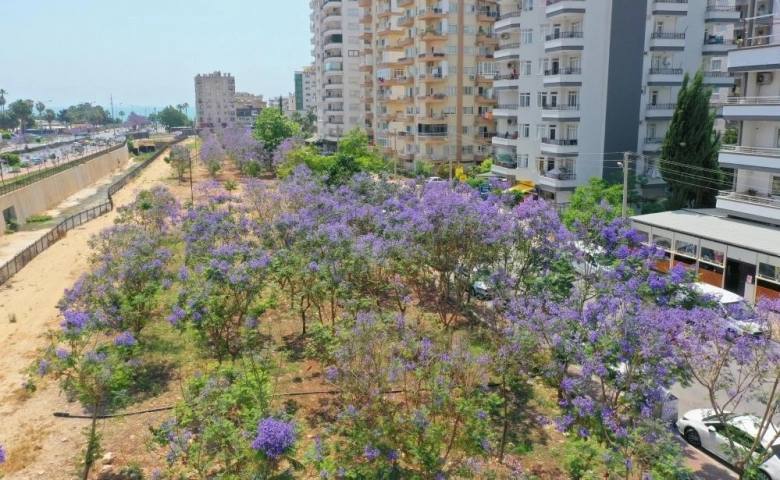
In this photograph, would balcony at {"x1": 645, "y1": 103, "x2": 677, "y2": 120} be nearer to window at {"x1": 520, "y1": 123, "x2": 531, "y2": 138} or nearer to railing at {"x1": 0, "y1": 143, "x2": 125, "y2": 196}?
window at {"x1": 520, "y1": 123, "x2": 531, "y2": 138}

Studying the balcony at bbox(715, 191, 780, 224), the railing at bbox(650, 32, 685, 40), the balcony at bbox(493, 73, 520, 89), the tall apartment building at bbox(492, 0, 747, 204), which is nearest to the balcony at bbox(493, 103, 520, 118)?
the balcony at bbox(493, 73, 520, 89)

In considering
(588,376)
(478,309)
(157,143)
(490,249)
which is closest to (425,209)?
(490,249)

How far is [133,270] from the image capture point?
18.6m

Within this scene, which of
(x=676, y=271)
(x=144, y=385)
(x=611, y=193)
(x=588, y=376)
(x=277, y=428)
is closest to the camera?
(x=277, y=428)

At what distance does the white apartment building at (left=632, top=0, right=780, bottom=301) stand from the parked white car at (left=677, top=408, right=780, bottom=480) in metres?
11.2

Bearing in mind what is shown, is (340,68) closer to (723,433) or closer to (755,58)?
(755,58)

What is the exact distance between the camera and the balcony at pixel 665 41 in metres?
37.6

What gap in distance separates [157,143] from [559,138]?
347 ft

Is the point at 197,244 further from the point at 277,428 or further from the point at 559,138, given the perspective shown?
the point at 559,138

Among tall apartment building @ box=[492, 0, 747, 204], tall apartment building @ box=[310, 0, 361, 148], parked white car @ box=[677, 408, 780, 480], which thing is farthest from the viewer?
tall apartment building @ box=[310, 0, 361, 148]

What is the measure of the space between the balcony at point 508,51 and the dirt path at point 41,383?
107 feet

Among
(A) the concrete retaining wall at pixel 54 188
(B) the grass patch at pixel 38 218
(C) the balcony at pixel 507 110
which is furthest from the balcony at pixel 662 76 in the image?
(B) the grass patch at pixel 38 218

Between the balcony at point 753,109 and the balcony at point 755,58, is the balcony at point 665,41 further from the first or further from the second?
the balcony at point 755,58

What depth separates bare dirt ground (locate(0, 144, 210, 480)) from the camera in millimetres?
13906
